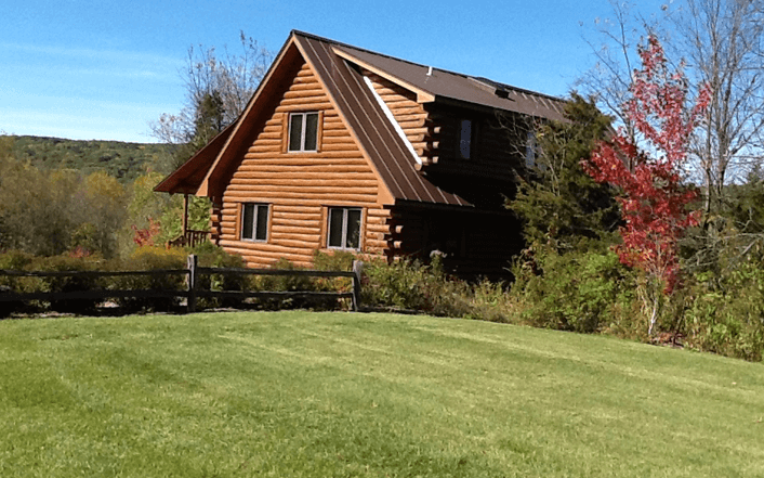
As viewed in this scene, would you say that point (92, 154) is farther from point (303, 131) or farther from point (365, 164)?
point (365, 164)

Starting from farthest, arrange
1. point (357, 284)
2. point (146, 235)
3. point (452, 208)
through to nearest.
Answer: point (146, 235), point (452, 208), point (357, 284)

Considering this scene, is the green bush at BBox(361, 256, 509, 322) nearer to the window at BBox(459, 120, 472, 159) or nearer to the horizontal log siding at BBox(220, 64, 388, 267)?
the horizontal log siding at BBox(220, 64, 388, 267)

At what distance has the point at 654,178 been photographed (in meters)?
18.4

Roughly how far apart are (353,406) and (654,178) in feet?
38.8

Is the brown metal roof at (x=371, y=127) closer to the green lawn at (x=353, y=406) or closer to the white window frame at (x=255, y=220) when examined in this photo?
the white window frame at (x=255, y=220)

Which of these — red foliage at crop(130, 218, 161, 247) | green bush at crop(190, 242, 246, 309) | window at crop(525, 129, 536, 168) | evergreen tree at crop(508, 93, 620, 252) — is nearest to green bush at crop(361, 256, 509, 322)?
evergreen tree at crop(508, 93, 620, 252)

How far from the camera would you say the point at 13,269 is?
638 inches

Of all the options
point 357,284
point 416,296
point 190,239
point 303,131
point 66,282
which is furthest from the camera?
point 190,239

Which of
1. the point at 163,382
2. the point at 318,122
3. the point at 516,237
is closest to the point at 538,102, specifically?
the point at 516,237

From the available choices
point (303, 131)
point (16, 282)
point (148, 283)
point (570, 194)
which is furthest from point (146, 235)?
point (570, 194)

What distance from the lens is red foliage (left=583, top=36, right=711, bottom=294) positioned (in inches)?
691

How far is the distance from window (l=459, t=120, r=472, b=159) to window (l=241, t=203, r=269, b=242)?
22.9 ft

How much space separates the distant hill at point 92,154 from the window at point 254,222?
196 ft

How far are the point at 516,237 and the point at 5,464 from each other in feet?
74.8
